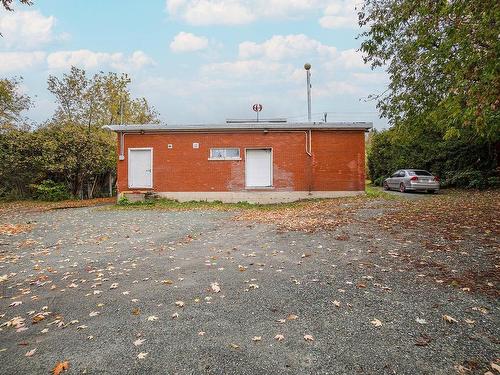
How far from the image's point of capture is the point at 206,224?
10000 millimetres

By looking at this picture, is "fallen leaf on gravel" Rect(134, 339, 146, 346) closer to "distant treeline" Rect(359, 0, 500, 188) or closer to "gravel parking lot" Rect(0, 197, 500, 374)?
"gravel parking lot" Rect(0, 197, 500, 374)

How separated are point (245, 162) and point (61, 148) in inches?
412

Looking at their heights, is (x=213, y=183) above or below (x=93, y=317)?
above

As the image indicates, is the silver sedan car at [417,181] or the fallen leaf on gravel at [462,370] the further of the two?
the silver sedan car at [417,181]

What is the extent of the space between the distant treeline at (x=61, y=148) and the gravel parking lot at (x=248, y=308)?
41.0 ft

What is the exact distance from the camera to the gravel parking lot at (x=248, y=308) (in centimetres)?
288

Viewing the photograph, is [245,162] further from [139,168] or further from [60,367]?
[60,367]

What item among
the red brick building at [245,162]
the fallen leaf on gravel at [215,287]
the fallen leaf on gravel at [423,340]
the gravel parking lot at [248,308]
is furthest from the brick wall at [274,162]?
the fallen leaf on gravel at [423,340]

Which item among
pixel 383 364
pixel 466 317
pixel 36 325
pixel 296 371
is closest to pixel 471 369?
pixel 383 364

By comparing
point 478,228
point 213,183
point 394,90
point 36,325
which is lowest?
point 36,325

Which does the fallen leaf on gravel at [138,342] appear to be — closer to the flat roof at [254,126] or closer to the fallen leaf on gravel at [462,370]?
the fallen leaf on gravel at [462,370]

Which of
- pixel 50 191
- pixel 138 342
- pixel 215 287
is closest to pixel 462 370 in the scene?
pixel 138 342

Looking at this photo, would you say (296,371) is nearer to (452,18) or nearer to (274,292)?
(274,292)

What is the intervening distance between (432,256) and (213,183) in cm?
1155
